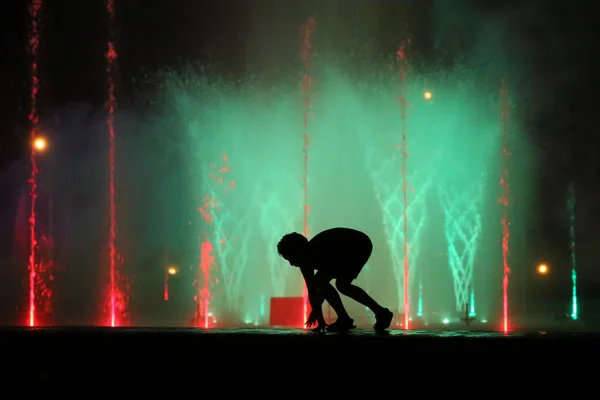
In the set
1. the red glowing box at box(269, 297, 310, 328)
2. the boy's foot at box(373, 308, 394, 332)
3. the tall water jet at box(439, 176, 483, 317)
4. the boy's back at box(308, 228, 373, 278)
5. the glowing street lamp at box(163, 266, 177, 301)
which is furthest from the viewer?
the glowing street lamp at box(163, 266, 177, 301)

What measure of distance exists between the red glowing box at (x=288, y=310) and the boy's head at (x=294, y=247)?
27.3 ft

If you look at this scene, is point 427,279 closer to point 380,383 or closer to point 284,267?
point 284,267

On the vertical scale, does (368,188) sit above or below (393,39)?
below

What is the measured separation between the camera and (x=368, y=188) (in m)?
24.4

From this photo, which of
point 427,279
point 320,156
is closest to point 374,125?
point 320,156

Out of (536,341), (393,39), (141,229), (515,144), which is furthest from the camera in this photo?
(141,229)

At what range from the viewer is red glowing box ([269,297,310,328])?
45.9ft

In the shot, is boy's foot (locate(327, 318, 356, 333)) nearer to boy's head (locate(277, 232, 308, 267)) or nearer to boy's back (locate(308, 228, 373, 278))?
boy's back (locate(308, 228, 373, 278))

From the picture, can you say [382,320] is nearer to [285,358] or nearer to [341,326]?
[341,326]

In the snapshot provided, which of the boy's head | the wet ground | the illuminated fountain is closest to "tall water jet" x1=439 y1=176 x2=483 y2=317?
the illuminated fountain

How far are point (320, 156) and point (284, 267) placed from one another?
396 centimetres

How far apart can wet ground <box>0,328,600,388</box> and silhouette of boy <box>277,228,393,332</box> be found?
43.7 inches

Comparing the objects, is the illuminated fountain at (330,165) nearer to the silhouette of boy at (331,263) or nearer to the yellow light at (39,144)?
the yellow light at (39,144)

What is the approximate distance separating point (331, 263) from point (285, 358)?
1.49 m
